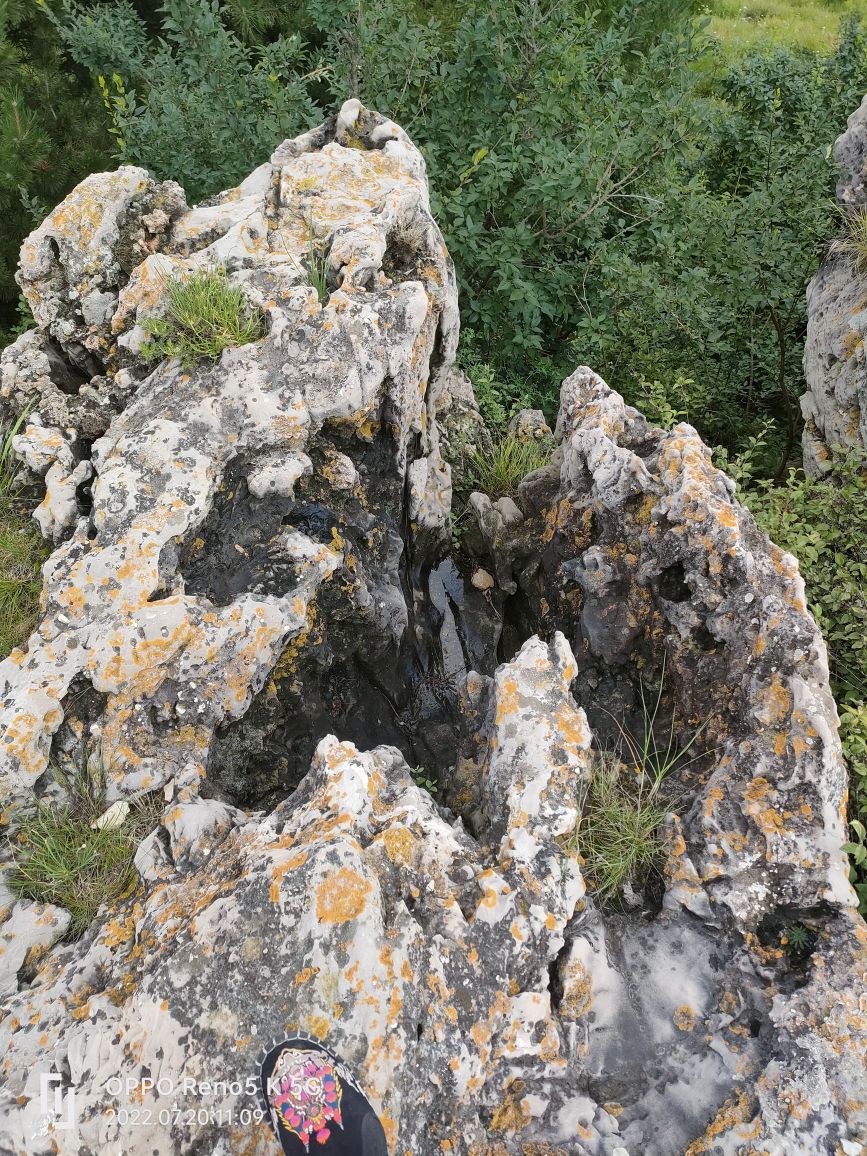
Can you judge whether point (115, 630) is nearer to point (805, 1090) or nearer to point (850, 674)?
point (805, 1090)

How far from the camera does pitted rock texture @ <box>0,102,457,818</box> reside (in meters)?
3.51

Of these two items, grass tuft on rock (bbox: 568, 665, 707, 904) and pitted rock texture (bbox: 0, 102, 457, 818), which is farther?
pitted rock texture (bbox: 0, 102, 457, 818)

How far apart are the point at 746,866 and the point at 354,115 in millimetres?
5893

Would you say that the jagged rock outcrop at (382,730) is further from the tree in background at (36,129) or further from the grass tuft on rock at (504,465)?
the tree in background at (36,129)

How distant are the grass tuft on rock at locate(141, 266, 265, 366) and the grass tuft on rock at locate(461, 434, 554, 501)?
229 centimetres

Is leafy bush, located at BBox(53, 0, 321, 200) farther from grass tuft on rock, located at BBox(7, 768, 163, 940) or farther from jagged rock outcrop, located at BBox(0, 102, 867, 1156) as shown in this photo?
grass tuft on rock, located at BBox(7, 768, 163, 940)

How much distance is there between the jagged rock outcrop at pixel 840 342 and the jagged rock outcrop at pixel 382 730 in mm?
2061

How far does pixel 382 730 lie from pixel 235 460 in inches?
76.3

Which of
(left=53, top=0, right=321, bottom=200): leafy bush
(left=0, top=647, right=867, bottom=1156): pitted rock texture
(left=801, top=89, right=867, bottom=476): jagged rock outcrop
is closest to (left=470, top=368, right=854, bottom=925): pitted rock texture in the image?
(left=0, top=647, right=867, bottom=1156): pitted rock texture

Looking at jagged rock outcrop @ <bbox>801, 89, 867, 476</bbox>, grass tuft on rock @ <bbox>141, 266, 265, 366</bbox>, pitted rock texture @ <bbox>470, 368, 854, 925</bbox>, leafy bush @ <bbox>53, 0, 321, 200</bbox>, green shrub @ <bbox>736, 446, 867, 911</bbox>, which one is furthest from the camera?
leafy bush @ <bbox>53, 0, 321, 200</bbox>

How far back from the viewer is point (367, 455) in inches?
183

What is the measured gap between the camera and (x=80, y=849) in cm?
312

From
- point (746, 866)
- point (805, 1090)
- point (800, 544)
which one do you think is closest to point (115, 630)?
point (746, 866)

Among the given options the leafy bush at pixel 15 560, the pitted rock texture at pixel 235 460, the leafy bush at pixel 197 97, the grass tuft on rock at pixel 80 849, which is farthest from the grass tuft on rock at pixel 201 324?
the leafy bush at pixel 197 97
